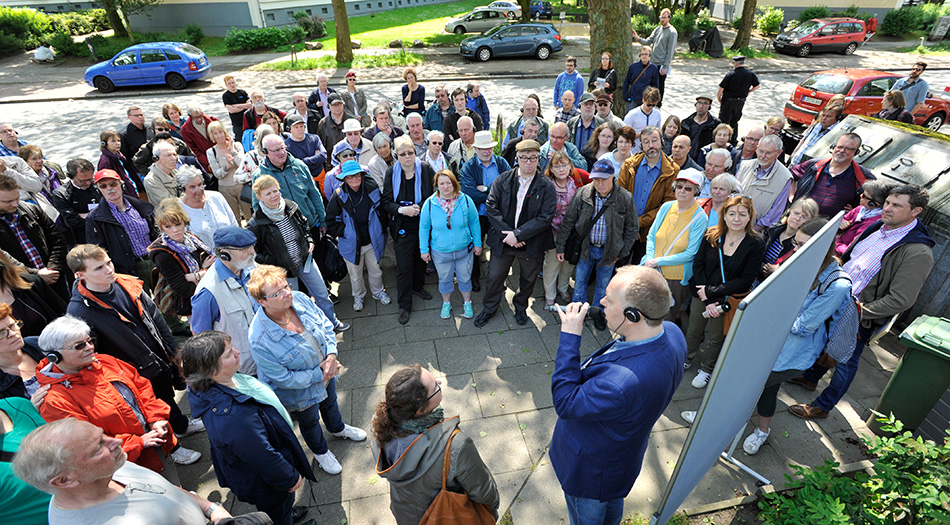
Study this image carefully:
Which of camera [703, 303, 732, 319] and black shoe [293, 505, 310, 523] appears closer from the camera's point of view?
black shoe [293, 505, 310, 523]

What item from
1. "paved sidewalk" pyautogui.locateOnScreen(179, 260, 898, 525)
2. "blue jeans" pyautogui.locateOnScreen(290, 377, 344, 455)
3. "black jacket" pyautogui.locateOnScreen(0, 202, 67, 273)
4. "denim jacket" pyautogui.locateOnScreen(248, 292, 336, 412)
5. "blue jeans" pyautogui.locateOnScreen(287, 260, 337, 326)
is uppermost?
"black jacket" pyautogui.locateOnScreen(0, 202, 67, 273)

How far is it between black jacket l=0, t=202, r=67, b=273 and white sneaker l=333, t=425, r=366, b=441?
360 cm

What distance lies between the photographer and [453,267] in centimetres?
564

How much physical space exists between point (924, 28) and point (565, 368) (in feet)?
121

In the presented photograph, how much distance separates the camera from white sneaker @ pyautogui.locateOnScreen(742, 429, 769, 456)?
389cm

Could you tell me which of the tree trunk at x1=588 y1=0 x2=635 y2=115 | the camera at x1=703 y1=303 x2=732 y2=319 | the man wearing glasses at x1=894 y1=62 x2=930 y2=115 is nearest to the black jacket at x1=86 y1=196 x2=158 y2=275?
the camera at x1=703 y1=303 x2=732 y2=319

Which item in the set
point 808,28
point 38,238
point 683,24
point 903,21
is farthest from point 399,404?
point 903,21

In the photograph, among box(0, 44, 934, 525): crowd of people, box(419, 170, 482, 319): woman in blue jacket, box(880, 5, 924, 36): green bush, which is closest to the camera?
box(0, 44, 934, 525): crowd of people

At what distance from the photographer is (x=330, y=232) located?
17.8ft

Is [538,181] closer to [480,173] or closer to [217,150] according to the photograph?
[480,173]

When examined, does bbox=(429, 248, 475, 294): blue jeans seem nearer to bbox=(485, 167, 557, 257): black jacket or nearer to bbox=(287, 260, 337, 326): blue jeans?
bbox=(485, 167, 557, 257): black jacket

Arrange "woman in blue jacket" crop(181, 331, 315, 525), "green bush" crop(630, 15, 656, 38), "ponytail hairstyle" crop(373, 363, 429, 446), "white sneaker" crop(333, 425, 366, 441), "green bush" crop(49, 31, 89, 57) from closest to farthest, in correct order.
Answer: "ponytail hairstyle" crop(373, 363, 429, 446) < "woman in blue jacket" crop(181, 331, 315, 525) < "white sneaker" crop(333, 425, 366, 441) < "green bush" crop(49, 31, 89, 57) < "green bush" crop(630, 15, 656, 38)

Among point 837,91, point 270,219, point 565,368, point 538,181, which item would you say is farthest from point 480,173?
point 837,91

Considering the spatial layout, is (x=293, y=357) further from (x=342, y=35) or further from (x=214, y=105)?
(x=342, y=35)
